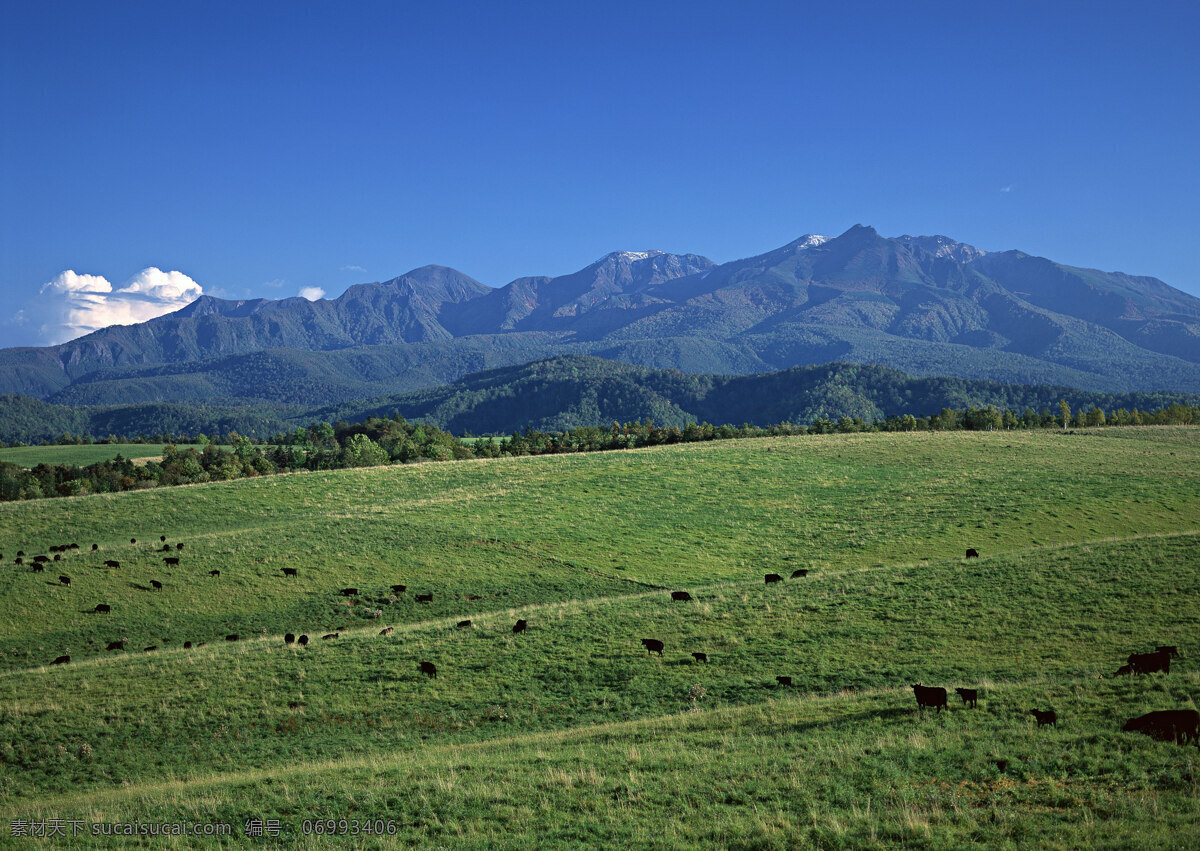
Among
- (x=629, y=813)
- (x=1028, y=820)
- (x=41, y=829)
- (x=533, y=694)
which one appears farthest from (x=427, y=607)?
(x=1028, y=820)

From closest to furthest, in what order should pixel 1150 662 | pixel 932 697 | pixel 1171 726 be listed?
pixel 1171 726 → pixel 932 697 → pixel 1150 662

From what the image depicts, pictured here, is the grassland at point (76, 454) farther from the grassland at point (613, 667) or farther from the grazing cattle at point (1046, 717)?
the grazing cattle at point (1046, 717)

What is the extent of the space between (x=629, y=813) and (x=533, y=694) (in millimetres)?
9215

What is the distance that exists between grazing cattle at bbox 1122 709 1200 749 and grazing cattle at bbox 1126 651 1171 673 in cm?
394

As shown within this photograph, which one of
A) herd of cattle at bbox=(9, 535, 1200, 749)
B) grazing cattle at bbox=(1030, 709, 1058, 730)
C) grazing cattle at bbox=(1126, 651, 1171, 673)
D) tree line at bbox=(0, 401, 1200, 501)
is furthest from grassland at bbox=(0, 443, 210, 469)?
grazing cattle at bbox=(1126, 651, 1171, 673)

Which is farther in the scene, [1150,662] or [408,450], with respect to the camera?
[408,450]

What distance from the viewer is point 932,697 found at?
48.5ft

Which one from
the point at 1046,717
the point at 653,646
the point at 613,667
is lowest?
the point at 613,667

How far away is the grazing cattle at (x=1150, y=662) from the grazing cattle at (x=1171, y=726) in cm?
394

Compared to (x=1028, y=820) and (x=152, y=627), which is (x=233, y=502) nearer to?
(x=152, y=627)

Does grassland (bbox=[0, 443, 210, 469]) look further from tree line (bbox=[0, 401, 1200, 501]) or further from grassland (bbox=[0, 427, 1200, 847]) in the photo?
grassland (bbox=[0, 427, 1200, 847])

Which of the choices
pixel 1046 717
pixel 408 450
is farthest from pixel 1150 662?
pixel 408 450

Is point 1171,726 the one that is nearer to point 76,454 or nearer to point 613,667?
point 613,667

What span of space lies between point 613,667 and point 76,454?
16579 centimetres
